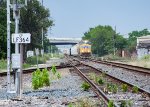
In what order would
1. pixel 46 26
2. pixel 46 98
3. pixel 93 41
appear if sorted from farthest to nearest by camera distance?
pixel 93 41
pixel 46 26
pixel 46 98

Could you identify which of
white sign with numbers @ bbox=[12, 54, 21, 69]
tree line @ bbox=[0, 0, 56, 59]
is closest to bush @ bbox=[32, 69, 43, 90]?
white sign with numbers @ bbox=[12, 54, 21, 69]

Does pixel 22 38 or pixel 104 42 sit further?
pixel 104 42

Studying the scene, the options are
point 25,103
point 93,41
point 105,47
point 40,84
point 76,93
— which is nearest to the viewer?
point 25,103

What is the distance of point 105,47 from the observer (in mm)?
125500

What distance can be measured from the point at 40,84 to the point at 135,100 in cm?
599

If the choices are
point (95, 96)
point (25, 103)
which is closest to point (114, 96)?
point (95, 96)

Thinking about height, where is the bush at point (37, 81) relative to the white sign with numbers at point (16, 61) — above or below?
below

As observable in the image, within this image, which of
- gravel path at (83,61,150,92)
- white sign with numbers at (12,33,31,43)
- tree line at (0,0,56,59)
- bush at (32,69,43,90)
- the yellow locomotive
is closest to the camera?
white sign with numbers at (12,33,31,43)

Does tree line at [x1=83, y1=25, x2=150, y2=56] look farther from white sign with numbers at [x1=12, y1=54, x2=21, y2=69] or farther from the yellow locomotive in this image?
white sign with numbers at [x1=12, y1=54, x2=21, y2=69]

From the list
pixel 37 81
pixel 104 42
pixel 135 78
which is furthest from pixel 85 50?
pixel 37 81

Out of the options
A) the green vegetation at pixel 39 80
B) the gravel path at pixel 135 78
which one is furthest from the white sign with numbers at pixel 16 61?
the gravel path at pixel 135 78

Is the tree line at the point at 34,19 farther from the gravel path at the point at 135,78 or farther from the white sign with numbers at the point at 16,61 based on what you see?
the white sign with numbers at the point at 16,61

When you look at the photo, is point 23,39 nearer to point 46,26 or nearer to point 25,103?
point 25,103

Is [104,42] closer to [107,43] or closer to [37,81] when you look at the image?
[107,43]
